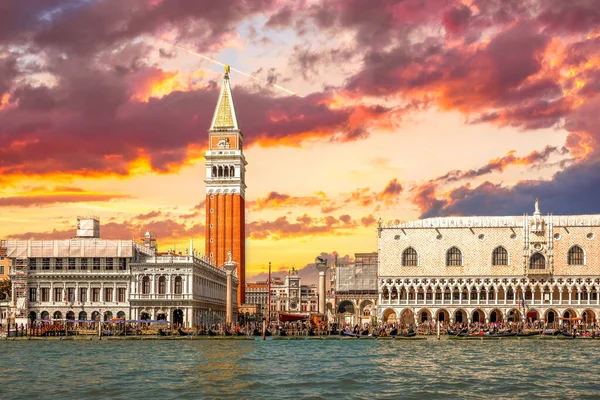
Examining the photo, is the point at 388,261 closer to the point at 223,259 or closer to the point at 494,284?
the point at 494,284

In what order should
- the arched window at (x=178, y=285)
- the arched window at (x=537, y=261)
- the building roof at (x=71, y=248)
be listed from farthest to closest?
the arched window at (x=537, y=261)
the building roof at (x=71, y=248)
the arched window at (x=178, y=285)

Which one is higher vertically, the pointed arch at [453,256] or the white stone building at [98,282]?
the pointed arch at [453,256]

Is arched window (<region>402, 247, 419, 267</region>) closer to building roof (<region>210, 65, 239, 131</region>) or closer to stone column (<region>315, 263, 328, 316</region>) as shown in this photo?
stone column (<region>315, 263, 328, 316</region>)

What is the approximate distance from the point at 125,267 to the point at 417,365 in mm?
50644

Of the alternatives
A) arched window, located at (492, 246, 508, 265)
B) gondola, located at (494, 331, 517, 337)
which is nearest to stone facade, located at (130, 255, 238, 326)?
gondola, located at (494, 331, 517, 337)

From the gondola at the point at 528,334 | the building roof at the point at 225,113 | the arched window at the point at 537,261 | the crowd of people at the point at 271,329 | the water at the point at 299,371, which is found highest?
the building roof at the point at 225,113

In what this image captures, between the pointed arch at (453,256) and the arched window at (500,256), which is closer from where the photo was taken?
the arched window at (500,256)

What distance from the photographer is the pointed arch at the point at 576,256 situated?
106 meters

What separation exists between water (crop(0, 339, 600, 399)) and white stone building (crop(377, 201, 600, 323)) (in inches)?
1270

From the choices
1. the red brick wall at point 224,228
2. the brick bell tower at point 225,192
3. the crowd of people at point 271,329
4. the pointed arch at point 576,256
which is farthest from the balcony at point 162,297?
the pointed arch at point 576,256

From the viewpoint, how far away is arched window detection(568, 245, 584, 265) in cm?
10656

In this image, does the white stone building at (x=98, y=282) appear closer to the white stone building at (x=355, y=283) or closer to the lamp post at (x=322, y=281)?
the lamp post at (x=322, y=281)

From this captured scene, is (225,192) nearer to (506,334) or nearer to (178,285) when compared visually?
Result: (178,285)

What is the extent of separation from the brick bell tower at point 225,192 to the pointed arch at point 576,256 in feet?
178
